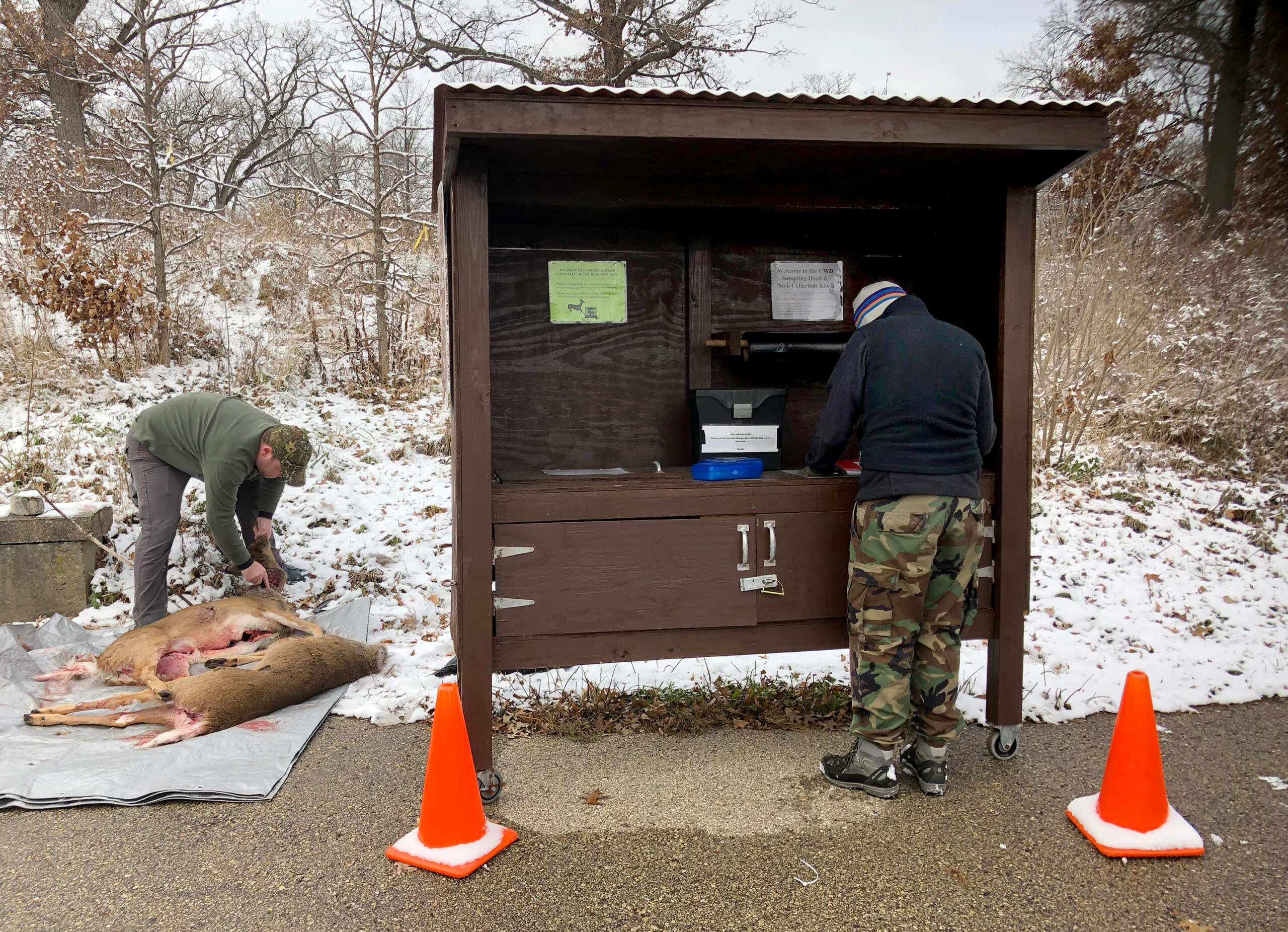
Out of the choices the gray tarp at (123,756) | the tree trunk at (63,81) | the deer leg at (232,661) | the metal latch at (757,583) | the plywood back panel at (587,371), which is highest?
the tree trunk at (63,81)

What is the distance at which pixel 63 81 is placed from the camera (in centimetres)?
1127

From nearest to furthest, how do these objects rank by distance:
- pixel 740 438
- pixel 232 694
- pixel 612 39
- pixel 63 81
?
pixel 232 694, pixel 740 438, pixel 612 39, pixel 63 81

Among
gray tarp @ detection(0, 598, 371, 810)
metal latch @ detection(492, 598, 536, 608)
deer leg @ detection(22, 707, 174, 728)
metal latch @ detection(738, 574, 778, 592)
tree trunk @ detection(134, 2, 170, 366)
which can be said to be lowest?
gray tarp @ detection(0, 598, 371, 810)

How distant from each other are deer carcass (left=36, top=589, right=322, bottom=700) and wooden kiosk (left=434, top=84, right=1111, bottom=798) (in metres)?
1.56

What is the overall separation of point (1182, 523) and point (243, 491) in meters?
7.73

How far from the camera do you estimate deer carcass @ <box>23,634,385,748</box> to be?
149 inches

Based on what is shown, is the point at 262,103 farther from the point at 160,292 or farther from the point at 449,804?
the point at 449,804

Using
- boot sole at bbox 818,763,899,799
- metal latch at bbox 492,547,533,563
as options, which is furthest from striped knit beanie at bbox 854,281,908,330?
boot sole at bbox 818,763,899,799

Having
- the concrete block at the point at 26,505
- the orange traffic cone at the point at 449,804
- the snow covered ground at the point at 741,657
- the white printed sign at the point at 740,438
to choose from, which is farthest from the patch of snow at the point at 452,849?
the concrete block at the point at 26,505

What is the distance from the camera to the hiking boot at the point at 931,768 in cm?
336

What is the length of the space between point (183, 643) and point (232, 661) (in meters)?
0.30

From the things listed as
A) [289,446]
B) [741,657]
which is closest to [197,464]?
[289,446]

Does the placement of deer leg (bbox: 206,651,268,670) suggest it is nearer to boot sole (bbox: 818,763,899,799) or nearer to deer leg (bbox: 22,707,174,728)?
deer leg (bbox: 22,707,174,728)

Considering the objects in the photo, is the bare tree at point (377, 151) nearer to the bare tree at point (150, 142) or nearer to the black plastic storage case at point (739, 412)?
the bare tree at point (150, 142)
